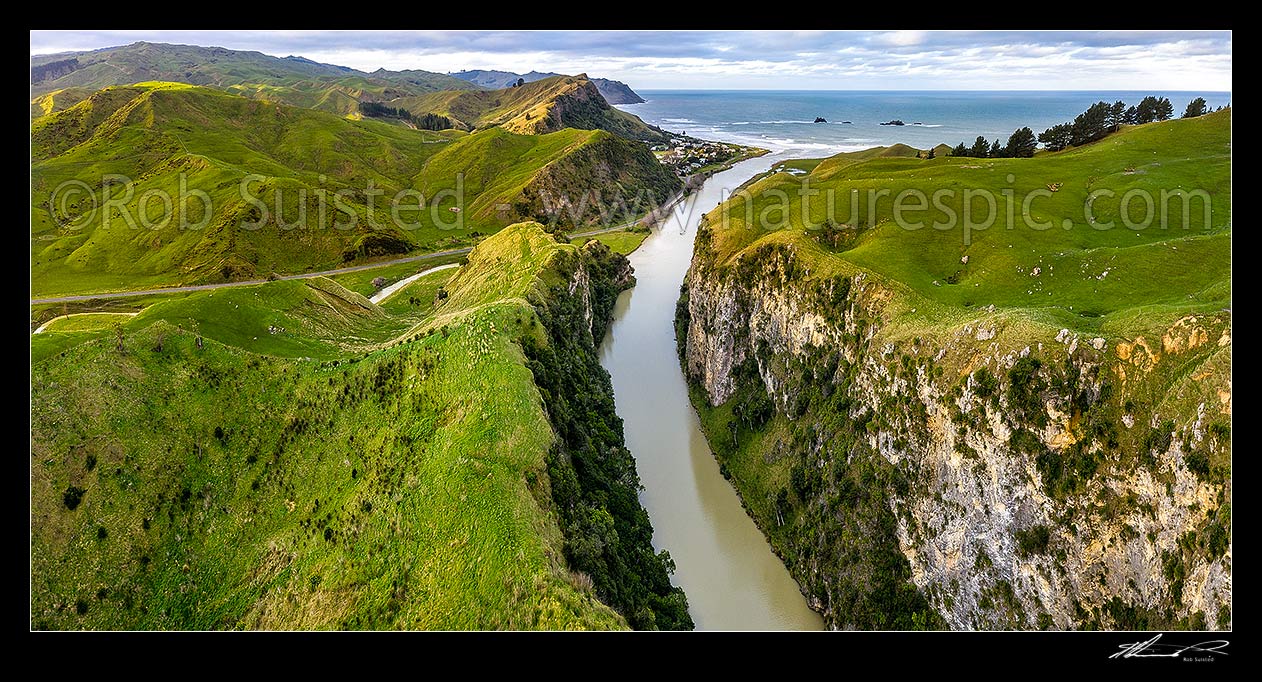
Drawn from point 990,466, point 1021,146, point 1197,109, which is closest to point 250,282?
point 990,466

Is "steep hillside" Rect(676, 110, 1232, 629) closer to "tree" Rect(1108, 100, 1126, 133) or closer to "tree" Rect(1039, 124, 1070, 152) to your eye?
"tree" Rect(1039, 124, 1070, 152)

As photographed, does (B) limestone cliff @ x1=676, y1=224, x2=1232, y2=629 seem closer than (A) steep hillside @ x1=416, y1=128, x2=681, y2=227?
Yes

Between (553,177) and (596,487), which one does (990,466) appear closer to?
(596,487)

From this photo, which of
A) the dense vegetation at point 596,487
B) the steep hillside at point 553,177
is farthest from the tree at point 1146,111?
the steep hillside at point 553,177

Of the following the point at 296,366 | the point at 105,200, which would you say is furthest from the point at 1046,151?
the point at 105,200

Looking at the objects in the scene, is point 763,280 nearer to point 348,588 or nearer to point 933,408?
point 933,408
